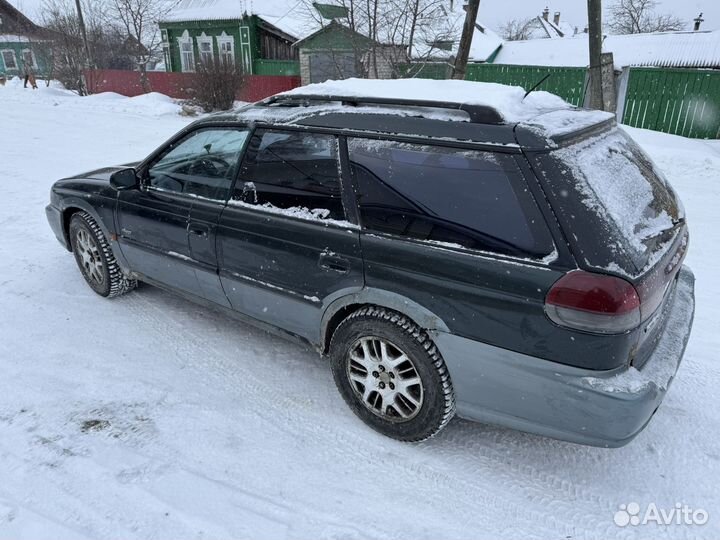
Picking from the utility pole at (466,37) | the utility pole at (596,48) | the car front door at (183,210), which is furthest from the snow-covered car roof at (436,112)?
the utility pole at (466,37)

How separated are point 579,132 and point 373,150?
1.02 meters

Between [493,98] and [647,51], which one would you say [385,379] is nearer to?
[493,98]

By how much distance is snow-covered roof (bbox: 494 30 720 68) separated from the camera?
20062mm

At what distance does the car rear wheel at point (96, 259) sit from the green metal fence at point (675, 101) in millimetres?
14085

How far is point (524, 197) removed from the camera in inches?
89.1

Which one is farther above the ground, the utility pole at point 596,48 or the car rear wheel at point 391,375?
the utility pole at point 596,48

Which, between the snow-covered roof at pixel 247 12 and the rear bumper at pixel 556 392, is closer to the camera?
the rear bumper at pixel 556 392

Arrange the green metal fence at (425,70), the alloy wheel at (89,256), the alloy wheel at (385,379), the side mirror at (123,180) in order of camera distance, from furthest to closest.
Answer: the green metal fence at (425,70), the alloy wheel at (89,256), the side mirror at (123,180), the alloy wheel at (385,379)

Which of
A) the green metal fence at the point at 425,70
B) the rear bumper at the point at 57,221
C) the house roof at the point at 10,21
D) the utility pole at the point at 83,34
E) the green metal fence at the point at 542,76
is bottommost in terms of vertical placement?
the rear bumper at the point at 57,221

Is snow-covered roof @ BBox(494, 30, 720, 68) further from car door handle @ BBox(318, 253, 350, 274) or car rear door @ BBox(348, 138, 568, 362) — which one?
car door handle @ BBox(318, 253, 350, 274)

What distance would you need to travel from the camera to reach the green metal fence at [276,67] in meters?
24.9

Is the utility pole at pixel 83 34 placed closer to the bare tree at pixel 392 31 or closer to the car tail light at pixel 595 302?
the bare tree at pixel 392 31

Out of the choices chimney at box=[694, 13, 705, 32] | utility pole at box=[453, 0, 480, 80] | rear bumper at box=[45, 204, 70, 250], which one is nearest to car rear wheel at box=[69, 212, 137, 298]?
rear bumper at box=[45, 204, 70, 250]

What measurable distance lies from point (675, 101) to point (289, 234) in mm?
13997
